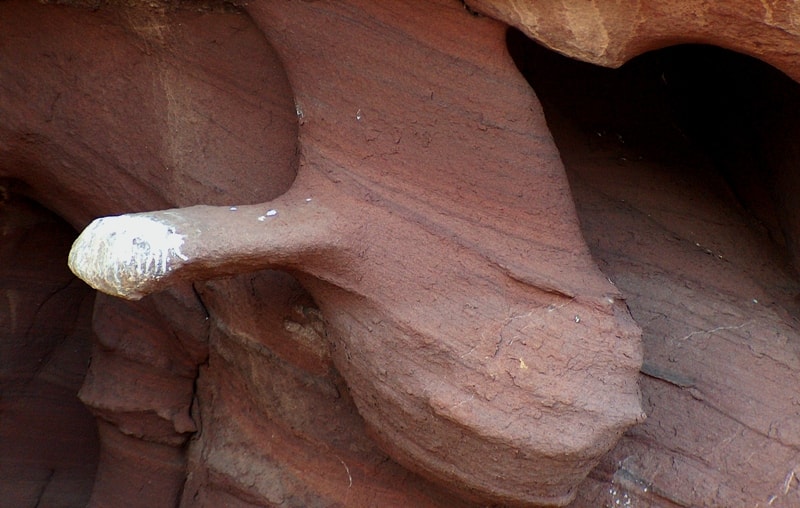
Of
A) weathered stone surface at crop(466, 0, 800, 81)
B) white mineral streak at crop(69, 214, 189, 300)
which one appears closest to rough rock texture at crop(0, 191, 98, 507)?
white mineral streak at crop(69, 214, 189, 300)

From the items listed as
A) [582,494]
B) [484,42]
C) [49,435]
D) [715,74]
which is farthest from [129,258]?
[715,74]

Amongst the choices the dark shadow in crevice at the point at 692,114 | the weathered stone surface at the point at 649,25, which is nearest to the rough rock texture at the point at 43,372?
the dark shadow in crevice at the point at 692,114

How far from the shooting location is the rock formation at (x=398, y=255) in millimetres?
1402

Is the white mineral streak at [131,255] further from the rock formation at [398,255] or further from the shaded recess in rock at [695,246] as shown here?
the shaded recess in rock at [695,246]

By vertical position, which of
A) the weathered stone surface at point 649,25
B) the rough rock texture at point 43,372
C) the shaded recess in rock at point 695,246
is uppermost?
the weathered stone surface at point 649,25

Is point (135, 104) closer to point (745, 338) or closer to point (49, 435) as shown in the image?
point (49, 435)

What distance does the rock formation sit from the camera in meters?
1.40

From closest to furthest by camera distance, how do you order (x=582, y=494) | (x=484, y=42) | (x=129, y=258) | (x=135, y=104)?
(x=129, y=258) → (x=484, y=42) → (x=582, y=494) → (x=135, y=104)

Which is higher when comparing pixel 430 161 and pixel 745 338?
pixel 430 161

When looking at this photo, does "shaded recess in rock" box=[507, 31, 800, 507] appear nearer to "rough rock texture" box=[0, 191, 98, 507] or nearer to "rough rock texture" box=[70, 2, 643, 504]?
"rough rock texture" box=[70, 2, 643, 504]

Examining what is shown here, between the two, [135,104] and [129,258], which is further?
[135,104]

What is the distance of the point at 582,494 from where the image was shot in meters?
1.60

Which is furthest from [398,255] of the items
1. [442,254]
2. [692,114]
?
[692,114]

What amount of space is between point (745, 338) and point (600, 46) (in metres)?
0.60
